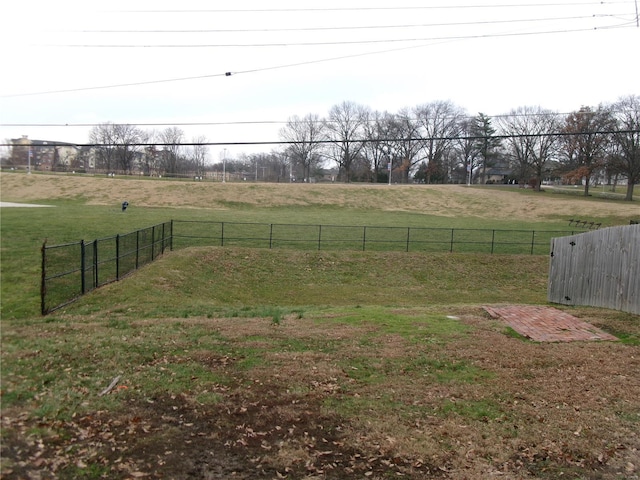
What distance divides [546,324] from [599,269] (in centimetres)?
357

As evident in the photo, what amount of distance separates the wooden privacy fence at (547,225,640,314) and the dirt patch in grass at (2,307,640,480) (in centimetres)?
345

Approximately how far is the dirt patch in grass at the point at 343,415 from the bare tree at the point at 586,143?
66.2 metres

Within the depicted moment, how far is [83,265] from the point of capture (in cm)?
1278

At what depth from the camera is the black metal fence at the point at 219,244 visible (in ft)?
42.6

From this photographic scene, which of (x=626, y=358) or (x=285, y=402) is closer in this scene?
(x=285, y=402)

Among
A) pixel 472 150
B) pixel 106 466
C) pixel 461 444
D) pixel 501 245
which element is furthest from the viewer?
pixel 472 150

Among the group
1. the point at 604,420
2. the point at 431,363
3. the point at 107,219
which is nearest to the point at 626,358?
the point at 604,420

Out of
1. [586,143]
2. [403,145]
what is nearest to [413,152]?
[403,145]

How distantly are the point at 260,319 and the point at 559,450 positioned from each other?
7395 millimetres

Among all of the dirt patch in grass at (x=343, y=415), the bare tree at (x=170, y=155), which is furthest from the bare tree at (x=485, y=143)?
the dirt patch in grass at (x=343, y=415)

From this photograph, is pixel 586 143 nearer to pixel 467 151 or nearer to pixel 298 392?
pixel 467 151

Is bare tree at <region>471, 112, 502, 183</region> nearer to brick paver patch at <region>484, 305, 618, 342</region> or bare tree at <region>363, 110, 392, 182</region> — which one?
bare tree at <region>363, 110, 392, 182</region>

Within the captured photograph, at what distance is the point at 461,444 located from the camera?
5.26 m

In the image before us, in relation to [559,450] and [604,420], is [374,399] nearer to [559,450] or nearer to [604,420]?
[559,450]
